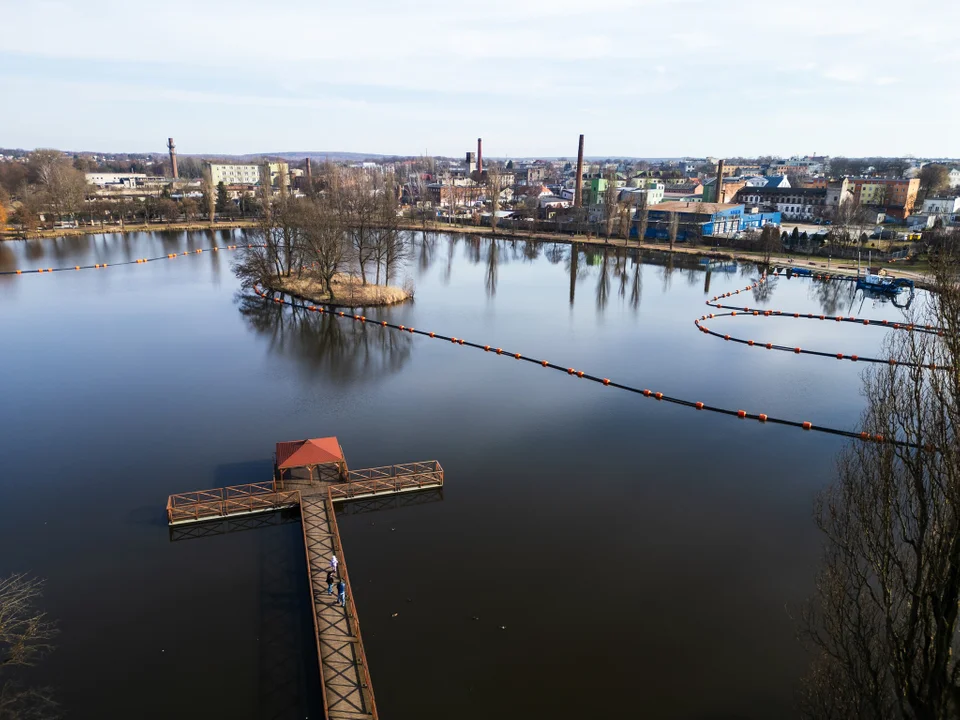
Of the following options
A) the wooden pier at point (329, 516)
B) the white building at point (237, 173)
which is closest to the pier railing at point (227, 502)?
the wooden pier at point (329, 516)

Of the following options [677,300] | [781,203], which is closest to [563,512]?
[677,300]

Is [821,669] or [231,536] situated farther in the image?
[231,536]

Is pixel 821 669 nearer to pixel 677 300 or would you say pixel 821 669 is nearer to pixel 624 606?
pixel 624 606

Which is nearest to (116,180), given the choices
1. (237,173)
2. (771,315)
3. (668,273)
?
(237,173)

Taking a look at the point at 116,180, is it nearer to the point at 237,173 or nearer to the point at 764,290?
the point at 237,173

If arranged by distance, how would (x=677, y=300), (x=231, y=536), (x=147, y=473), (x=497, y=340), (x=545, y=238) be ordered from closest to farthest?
1. (x=231, y=536)
2. (x=147, y=473)
3. (x=497, y=340)
4. (x=677, y=300)
5. (x=545, y=238)
